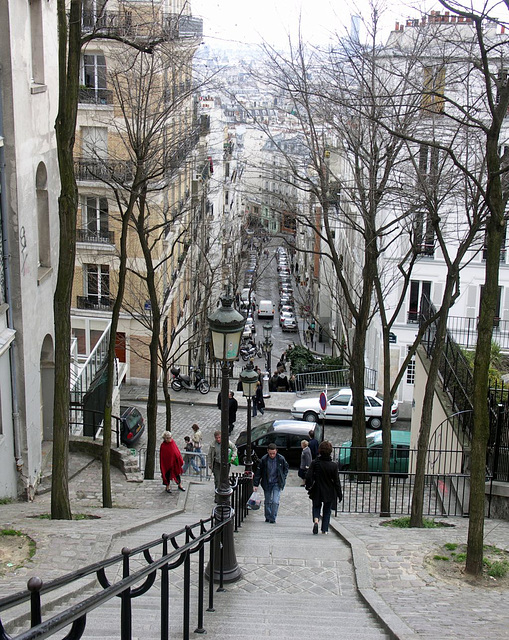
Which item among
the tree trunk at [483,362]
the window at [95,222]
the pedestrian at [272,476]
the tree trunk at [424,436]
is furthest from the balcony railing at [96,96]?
the tree trunk at [483,362]

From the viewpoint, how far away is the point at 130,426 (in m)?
20.2

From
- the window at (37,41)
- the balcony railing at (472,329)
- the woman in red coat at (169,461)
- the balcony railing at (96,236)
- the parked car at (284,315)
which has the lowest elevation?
the parked car at (284,315)

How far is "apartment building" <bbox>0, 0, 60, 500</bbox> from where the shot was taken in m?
12.2

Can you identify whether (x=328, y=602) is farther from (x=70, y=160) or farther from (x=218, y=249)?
(x=218, y=249)

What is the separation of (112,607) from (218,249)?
53.7 meters

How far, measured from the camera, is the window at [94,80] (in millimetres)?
27906

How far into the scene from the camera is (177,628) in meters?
6.03

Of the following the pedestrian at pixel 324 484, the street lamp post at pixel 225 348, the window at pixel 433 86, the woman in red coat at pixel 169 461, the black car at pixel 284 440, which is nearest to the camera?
the street lamp post at pixel 225 348

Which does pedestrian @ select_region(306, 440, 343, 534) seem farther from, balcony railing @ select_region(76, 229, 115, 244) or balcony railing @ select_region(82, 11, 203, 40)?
balcony railing @ select_region(76, 229, 115, 244)

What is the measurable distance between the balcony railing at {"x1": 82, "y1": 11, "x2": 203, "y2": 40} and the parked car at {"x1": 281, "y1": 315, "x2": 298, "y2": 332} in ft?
164

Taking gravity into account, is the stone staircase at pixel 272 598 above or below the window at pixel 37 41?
below

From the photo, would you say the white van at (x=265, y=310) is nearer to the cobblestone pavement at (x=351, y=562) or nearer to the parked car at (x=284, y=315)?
the parked car at (x=284, y=315)

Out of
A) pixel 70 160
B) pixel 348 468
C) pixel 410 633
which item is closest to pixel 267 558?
pixel 410 633

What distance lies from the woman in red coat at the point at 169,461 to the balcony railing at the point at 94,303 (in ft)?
56.3
